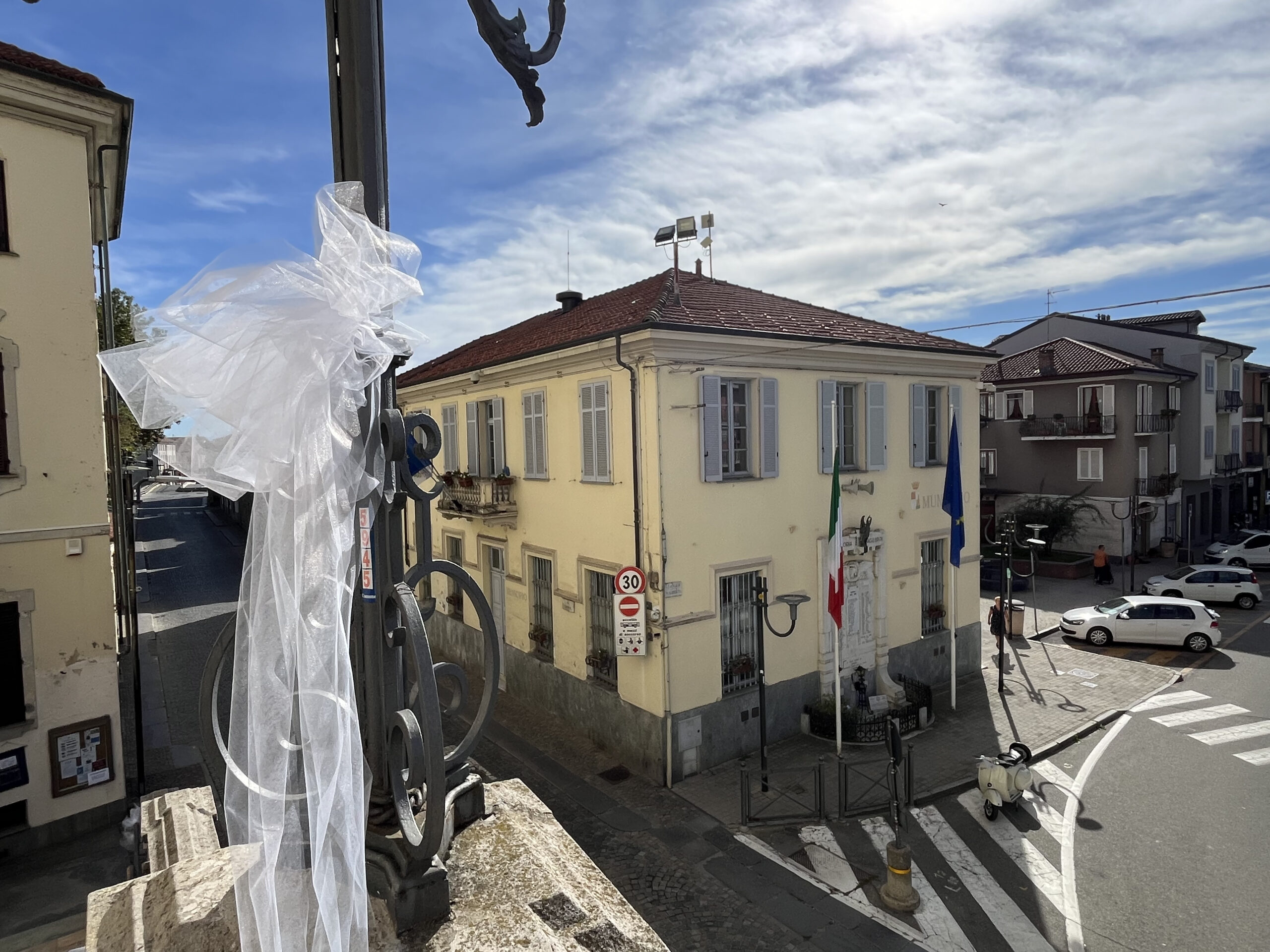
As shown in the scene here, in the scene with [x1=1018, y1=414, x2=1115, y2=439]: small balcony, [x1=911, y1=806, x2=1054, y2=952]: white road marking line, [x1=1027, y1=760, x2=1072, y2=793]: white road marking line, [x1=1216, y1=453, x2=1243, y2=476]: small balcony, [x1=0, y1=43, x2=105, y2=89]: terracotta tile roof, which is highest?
[x1=0, y1=43, x2=105, y2=89]: terracotta tile roof

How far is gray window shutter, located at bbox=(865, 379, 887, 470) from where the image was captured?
15328 mm

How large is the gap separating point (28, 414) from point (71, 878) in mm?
5935

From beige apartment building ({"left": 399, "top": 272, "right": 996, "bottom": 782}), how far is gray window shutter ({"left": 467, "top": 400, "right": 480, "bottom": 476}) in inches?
2.7

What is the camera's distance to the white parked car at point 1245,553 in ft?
97.5

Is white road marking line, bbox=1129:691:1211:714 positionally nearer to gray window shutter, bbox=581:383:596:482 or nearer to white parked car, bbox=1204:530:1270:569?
gray window shutter, bbox=581:383:596:482

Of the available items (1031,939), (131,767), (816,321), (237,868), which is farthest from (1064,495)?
(237,868)

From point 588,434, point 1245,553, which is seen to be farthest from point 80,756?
point 1245,553

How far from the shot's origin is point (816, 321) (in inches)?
612

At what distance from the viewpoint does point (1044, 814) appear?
1138 cm

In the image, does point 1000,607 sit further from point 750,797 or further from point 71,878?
point 71,878

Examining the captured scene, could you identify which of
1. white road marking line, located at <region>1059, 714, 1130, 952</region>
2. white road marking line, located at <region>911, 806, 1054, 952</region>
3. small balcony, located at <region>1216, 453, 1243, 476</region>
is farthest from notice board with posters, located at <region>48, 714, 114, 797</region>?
small balcony, located at <region>1216, 453, 1243, 476</region>

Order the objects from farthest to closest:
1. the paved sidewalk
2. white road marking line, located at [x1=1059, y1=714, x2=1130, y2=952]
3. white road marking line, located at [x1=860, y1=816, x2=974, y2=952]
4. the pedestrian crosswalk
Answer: the pedestrian crosswalk → the paved sidewalk → white road marking line, located at [x1=1059, y1=714, x2=1130, y2=952] → white road marking line, located at [x1=860, y1=816, x2=974, y2=952]

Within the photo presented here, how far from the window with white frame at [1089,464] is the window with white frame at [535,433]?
2774 centimetres

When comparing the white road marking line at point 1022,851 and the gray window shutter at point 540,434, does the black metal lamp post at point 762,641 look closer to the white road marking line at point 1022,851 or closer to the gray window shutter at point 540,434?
the white road marking line at point 1022,851
